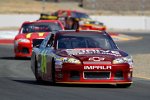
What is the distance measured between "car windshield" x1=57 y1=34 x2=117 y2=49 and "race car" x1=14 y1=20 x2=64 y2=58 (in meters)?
7.36

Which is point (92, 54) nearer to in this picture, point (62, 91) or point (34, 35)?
point (62, 91)

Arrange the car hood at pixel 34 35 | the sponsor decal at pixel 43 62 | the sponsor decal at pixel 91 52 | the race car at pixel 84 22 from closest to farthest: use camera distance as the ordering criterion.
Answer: the sponsor decal at pixel 91 52 < the sponsor decal at pixel 43 62 < the car hood at pixel 34 35 < the race car at pixel 84 22

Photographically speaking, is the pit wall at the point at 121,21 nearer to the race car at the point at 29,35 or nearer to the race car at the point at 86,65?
the race car at the point at 29,35

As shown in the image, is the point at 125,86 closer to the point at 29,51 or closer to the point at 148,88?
the point at 148,88

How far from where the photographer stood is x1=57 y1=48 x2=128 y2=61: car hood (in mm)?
13828

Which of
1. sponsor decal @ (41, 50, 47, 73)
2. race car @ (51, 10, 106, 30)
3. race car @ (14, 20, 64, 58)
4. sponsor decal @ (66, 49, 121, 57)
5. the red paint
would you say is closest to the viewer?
sponsor decal @ (66, 49, 121, 57)

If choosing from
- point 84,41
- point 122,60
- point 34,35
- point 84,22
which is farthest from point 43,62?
point 84,22

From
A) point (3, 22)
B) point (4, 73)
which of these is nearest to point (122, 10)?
point (3, 22)

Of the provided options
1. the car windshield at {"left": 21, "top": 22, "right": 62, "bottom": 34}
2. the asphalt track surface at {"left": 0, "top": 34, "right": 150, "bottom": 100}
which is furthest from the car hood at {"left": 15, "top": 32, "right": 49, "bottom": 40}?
the asphalt track surface at {"left": 0, "top": 34, "right": 150, "bottom": 100}

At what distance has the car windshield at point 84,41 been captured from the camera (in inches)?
589

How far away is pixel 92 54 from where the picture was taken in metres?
14.1

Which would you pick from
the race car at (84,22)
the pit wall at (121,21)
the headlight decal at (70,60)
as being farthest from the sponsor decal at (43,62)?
the pit wall at (121,21)

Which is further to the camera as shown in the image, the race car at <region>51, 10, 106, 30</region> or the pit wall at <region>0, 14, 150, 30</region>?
the pit wall at <region>0, 14, 150, 30</region>

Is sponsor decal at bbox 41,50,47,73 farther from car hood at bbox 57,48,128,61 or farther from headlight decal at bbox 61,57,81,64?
headlight decal at bbox 61,57,81,64
